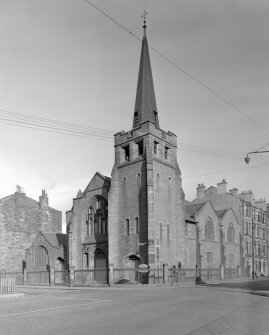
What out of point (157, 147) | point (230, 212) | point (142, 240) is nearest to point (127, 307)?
point (142, 240)

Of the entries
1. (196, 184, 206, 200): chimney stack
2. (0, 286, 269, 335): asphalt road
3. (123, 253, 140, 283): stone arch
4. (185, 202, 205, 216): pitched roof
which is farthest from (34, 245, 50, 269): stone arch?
(0, 286, 269, 335): asphalt road

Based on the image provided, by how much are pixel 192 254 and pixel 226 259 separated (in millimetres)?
9480

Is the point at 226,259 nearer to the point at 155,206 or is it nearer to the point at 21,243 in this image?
the point at 155,206

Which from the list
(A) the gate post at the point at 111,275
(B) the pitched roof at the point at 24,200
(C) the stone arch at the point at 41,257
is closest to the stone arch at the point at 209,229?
(A) the gate post at the point at 111,275

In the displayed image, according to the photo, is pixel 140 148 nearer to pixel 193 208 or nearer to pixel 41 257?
pixel 193 208

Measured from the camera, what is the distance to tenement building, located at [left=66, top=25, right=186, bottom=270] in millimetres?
39156

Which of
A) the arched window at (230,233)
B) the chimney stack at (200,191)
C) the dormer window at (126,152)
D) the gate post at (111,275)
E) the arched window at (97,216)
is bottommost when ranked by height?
the gate post at (111,275)

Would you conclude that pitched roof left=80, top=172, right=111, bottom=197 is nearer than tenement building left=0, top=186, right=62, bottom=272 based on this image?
Yes

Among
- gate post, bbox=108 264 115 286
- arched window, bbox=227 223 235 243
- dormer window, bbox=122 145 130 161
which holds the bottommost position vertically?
gate post, bbox=108 264 115 286

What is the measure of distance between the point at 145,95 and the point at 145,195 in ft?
38.2

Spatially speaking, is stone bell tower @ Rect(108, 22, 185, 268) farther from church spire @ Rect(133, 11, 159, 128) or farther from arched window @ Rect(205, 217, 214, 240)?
arched window @ Rect(205, 217, 214, 240)

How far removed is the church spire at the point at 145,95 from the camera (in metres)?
43.4

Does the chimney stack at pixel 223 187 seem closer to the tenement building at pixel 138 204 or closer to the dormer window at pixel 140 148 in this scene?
the tenement building at pixel 138 204

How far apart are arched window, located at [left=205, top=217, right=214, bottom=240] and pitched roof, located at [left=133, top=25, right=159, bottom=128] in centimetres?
1564
